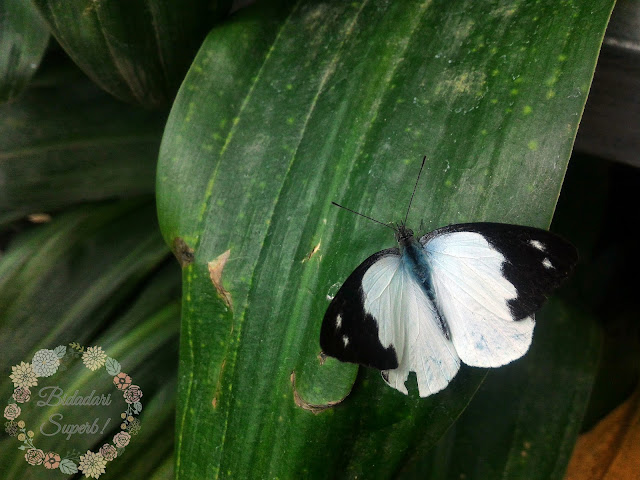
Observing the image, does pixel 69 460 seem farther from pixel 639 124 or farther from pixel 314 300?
pixel 639 124

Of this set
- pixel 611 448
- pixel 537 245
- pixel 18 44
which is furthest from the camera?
pixel 611 448

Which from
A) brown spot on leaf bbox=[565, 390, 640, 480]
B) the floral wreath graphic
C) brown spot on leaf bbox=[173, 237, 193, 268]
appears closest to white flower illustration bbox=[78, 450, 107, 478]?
the floral wreath graphic

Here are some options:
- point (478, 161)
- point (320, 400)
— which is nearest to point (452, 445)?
point (320, 400)

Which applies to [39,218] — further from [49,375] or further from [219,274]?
[219,274]

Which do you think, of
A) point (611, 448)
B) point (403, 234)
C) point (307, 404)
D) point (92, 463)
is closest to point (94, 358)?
point (92, 463)

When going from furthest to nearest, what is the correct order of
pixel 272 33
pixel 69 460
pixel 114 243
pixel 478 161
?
pixel 114 243 < pixel 69 460 < pixel 272 33 < pixel 478 161

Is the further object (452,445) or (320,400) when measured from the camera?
(452,445)

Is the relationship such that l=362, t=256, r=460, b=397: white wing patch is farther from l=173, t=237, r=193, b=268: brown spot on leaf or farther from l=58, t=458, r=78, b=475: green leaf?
l=58, t=458, r=78, b=475: green leaf
